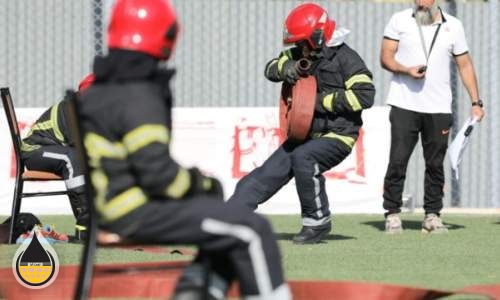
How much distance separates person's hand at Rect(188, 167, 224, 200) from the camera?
17.7 ft

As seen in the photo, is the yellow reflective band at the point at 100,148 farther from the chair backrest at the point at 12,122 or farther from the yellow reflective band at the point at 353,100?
the chair backrest at the point at 12,122

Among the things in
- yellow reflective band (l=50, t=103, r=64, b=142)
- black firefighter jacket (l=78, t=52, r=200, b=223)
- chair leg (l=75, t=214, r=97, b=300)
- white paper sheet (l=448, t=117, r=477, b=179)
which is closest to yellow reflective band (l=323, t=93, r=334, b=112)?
white paper sheet (l=448, t=117, r=477, b=179)

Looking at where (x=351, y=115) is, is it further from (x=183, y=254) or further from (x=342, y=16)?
(x=342, y=16)

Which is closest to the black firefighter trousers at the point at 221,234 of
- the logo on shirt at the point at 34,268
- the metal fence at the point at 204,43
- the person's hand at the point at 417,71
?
the logo on shirt at the point at 34,268

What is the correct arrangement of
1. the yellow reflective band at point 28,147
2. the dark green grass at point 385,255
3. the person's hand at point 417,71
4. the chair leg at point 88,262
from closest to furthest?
the chair leg at point 88,262, the dark green grass at point 385,255, the yellow reflective band at point 28,147, the person's hand at point 417,71

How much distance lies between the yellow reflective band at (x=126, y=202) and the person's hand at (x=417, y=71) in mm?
6299

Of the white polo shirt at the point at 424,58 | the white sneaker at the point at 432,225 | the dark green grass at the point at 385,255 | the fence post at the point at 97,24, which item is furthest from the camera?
the fence post at the point at 97,24

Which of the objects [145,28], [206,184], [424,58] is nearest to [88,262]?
[206,184]

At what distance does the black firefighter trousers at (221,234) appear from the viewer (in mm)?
5242

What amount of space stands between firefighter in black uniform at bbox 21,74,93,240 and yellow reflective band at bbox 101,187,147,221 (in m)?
5.17

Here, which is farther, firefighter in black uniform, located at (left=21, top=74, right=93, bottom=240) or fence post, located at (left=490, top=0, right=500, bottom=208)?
fence post, located at (left=490, top=0, right=500, bottom=208)

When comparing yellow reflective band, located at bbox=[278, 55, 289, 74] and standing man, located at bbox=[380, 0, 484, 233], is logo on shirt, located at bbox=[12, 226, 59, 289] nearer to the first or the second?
yellow reflective band, located at bbox=[278, 55, 289, 74]

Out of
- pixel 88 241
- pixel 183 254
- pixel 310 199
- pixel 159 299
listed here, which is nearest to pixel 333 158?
pixel 310 199

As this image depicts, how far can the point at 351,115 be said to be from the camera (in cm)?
1055
